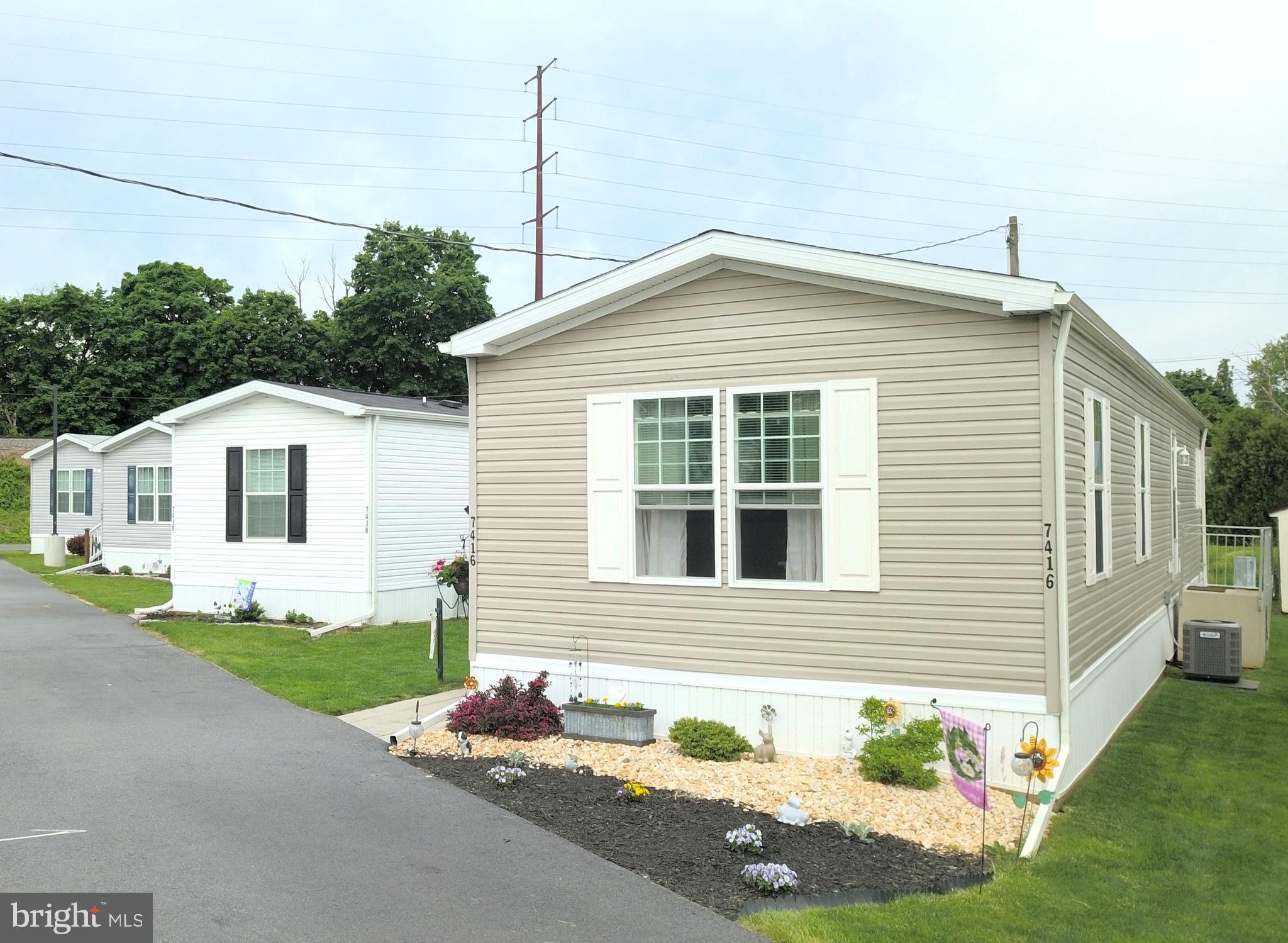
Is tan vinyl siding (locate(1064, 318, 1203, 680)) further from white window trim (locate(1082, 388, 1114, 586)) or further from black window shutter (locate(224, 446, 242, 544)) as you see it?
black window shutter (locate(224, 446, 242, 544))

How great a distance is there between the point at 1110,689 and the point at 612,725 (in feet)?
13.9

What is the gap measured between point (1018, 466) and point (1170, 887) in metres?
2.67

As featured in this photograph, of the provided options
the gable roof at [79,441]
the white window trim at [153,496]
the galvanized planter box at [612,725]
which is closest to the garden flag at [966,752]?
the galvanized planter box at [612,725]

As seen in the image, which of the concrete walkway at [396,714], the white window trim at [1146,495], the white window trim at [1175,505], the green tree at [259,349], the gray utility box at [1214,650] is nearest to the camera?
the concrete walkway at [396,714]

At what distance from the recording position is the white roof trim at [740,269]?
652 cm

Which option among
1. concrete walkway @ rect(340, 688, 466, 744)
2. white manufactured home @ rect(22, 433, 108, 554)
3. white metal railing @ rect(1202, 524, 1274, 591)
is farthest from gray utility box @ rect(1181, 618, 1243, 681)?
white manufactured home @ rect(22, 433, 108, 554)

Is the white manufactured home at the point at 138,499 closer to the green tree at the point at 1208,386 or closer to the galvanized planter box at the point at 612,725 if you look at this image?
the galvanized planter box at the point at 612,725

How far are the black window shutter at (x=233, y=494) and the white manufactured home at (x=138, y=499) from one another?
601 centimetres

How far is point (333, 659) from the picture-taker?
1177 centimetres

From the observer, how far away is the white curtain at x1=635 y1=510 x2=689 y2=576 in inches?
307

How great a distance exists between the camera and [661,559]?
7871 millimetres

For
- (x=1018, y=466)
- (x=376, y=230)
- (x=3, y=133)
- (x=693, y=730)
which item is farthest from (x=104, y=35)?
(x=1018, y=466)

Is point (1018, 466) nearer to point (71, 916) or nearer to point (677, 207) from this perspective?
point (71, 916)

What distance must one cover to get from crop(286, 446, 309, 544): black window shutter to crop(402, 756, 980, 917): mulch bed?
905 cm
